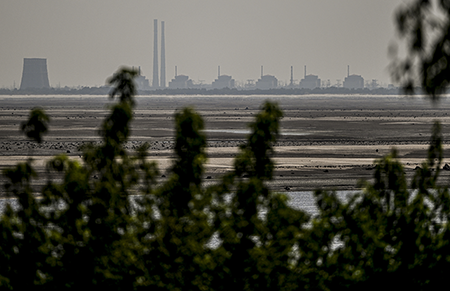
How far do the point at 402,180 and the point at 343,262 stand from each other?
7.92 ft

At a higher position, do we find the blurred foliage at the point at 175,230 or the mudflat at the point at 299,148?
the blurred foliage at the point at 175,230

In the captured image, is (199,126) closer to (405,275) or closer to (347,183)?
(405,275)

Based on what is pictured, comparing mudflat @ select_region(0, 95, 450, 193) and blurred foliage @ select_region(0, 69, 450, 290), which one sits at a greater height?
blurred foliage @ select_region(0, 69, 450, 290)

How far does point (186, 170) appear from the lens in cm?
1352

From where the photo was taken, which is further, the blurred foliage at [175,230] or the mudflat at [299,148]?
the mudflat at [299,148]

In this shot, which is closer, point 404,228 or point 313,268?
point 313,268

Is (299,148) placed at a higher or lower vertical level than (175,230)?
lower

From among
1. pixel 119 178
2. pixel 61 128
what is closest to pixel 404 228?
pixel 119 178

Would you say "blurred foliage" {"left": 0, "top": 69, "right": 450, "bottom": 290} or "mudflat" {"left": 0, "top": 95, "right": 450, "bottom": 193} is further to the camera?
"mudflat" {"left": 0, "top": 95, "right": 450, "bottom": 193}

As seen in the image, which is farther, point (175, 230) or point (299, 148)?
point (299, 148)

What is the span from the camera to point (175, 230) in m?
13.0

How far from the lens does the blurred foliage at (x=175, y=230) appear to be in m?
13.1

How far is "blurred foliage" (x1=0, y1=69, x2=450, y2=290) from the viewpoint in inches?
516

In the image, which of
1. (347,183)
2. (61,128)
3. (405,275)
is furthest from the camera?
(61,128)
